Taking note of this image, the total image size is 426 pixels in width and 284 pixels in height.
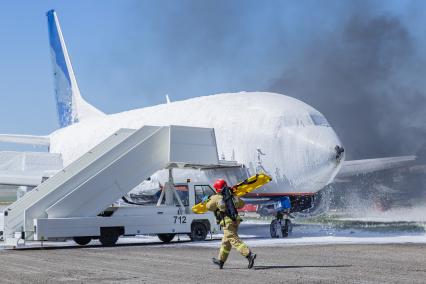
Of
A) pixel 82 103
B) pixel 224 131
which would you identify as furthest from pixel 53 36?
pixel 224 131

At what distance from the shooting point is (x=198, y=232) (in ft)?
86.9

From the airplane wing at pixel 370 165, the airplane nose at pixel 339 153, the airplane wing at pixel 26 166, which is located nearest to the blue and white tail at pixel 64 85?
the airplane wing at pixel 26 166

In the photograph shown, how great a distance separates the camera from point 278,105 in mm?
28531

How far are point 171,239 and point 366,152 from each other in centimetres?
1954

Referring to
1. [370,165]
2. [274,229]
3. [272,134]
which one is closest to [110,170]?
[272,134]

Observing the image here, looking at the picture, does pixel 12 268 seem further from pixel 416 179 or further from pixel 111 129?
pixel 416 179

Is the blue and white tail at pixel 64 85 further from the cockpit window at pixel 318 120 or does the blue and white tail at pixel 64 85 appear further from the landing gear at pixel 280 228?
the landing gear at pixel 280 228

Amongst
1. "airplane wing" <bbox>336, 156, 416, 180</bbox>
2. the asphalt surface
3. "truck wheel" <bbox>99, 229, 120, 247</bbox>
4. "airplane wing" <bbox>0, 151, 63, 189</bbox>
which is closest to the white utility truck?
"truck wheel" <bbox>99, 229, 120, 247</bbox>

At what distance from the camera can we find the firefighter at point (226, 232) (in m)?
15.4

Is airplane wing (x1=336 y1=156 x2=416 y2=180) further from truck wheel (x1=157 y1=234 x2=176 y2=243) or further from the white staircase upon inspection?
truck wheel (x1=157 y1=234 x2=176 y2=243)

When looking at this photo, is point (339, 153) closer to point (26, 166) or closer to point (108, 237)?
point (108, 237)

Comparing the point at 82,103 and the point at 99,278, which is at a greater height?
the point at 82,103

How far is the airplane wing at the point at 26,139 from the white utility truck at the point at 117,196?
13.9 metres

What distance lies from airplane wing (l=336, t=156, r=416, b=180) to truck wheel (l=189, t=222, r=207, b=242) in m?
12.5
